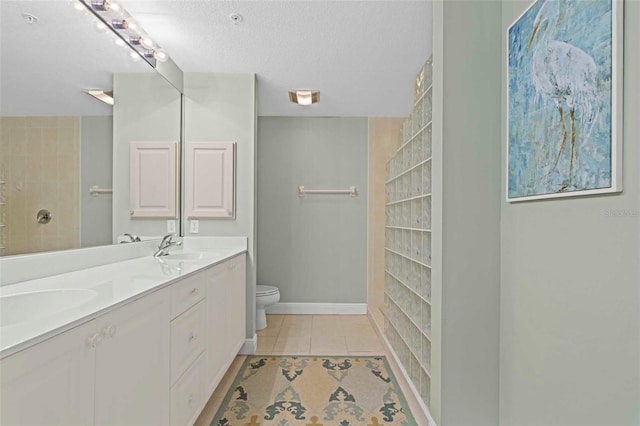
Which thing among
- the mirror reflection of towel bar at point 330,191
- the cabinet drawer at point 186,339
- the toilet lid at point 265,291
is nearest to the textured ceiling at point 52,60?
the cabinet drawer at point 186,339

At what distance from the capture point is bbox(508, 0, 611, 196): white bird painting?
41.5 inches

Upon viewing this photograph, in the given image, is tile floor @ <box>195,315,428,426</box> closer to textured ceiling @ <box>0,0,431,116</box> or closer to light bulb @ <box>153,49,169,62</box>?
textured ceiling @ <box>0,0,431,116</box>

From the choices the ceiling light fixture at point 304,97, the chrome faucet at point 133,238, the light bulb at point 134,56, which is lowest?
the chrome faucet at point 133,238

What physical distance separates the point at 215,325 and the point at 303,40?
190 centimetres

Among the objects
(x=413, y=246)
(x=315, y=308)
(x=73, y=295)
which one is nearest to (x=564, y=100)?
(x=413, y=246)

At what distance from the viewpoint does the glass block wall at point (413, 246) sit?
1961 mm

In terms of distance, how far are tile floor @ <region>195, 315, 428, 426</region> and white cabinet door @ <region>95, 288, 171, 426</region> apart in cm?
101

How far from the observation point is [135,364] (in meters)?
1.16

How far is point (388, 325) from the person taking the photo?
3000 mm

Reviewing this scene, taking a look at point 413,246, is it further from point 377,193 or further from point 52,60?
point 52,60

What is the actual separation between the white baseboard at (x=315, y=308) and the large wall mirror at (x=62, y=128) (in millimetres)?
2183

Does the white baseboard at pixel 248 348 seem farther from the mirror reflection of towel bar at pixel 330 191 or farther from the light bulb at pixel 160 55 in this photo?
the light bulb at pixel 160 55

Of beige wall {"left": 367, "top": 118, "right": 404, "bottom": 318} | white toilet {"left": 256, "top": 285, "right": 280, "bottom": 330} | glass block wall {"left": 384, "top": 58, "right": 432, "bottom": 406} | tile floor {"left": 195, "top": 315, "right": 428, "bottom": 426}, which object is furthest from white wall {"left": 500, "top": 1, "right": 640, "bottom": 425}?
beige wall {"left": 367, "top": 118, "right": 404, "bottom": 318}

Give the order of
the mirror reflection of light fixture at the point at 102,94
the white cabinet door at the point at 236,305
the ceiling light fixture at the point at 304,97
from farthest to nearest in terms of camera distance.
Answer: the ceiling light fixture at the point at 304,97 < the white cabinet door at the point at 236,305 < the mirror reflection of light fixture at the point at 102,94
